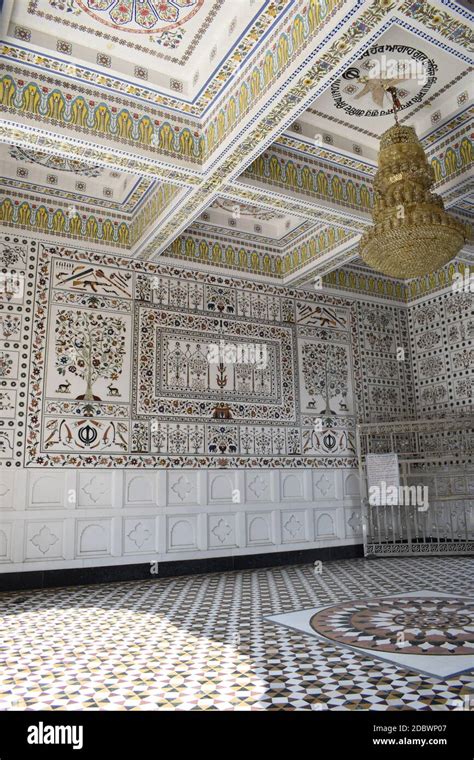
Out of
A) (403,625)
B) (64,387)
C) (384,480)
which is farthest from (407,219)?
(384,480)

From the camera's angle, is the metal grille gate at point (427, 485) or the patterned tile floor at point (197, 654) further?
the metal grille gate at point (427, 485)

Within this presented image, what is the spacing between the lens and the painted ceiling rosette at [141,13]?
3.67m

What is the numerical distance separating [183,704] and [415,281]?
22.4 feet

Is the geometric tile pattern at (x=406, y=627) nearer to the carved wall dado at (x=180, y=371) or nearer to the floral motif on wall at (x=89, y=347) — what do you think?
the carved wall dado at (x=180, y=371)

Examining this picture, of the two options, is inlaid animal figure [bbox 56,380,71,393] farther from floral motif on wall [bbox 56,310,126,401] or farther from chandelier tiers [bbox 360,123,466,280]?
chandelier tiers [bbox 360,123,466,280]

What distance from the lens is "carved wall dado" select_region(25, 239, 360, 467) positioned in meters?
5.63

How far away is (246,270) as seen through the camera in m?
6.89

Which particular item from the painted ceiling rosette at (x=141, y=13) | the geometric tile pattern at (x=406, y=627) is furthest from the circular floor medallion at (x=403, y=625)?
the painted ceiling rosette at (x=141, y=13)

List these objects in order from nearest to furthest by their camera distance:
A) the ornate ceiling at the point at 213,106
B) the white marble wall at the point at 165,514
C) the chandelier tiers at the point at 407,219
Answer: the ornate ceiling at the point at 213,106 < the chandelier tiers at the point at 407,219 < the white marble wall at the point at 165,514

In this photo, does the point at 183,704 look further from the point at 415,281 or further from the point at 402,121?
the point at 415,281

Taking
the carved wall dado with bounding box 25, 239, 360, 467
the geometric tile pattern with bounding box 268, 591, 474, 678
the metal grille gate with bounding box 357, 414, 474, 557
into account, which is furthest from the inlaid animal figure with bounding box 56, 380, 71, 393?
the metal grille gate with bounding box 357, 414, 474, 557

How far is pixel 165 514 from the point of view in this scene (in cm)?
584

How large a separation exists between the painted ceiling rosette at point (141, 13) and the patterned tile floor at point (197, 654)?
382 centimetres
